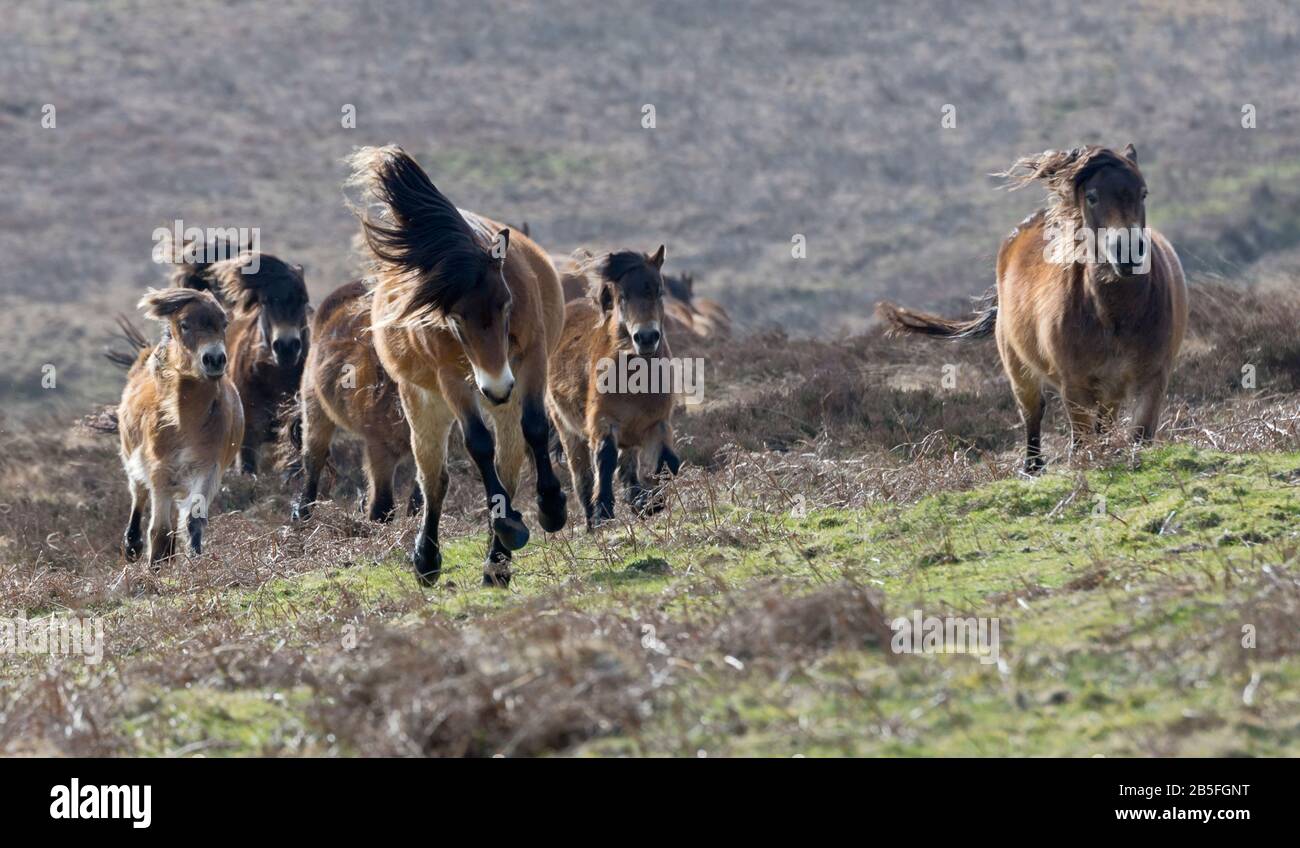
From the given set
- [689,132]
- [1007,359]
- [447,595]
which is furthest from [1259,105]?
[447,595]

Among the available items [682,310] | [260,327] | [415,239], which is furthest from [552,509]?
[682,310]

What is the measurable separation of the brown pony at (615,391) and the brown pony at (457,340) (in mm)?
2141

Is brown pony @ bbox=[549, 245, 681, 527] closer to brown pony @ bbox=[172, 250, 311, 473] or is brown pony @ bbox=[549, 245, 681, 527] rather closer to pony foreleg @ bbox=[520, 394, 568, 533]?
pony foreleg @ bbox=[520, 394, 568, 533]

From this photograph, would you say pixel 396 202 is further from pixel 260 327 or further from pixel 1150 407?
pixel 260 327

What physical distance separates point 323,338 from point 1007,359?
5609 millimetres

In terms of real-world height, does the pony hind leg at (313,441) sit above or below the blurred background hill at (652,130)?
below

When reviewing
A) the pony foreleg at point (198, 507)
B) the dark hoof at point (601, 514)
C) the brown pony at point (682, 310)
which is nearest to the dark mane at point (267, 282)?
the pony foreleg at point (198, 507)

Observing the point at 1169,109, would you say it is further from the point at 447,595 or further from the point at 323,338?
the point at 447,595

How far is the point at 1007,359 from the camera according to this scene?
449 inches

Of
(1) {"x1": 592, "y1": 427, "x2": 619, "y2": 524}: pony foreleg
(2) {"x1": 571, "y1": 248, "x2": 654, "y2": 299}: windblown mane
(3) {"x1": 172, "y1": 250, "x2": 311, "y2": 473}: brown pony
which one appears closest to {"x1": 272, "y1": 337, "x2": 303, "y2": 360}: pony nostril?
(3) {"x1": 172, "y1": 250, "x2": 311, "y2": 473}: brown pony
